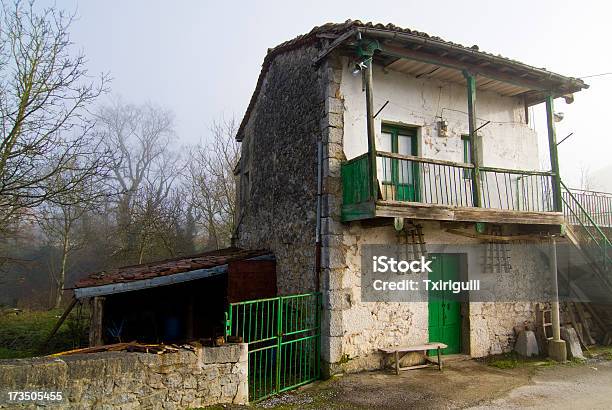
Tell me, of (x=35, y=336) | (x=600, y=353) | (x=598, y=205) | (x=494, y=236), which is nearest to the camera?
(x=494, y=236)

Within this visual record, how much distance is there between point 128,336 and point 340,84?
729 cm

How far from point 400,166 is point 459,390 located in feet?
13.6

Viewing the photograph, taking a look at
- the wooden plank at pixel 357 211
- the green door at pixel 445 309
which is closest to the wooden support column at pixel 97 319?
the wooden plank at pixel 357 211

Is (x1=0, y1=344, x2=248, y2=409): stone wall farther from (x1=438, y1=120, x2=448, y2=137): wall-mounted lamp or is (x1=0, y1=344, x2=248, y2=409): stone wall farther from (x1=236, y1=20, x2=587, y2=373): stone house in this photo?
(x1=438, y1=120, x2=448, y2=137): wall-mounted lamp

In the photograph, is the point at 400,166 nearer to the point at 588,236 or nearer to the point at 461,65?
the point at 461,65

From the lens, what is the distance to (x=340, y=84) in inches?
297

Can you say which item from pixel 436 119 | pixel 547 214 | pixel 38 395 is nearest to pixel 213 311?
pixel 38 395

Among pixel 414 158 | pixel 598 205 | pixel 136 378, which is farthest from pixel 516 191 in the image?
pixel 136 378

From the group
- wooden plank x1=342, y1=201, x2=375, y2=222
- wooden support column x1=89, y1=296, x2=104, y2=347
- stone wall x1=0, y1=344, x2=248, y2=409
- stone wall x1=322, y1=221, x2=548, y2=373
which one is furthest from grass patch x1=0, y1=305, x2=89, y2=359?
wooden plank x1=342, y1=201, x2=375, y2=222

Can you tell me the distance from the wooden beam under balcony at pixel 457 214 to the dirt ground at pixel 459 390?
2800mm

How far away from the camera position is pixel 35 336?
11.5m

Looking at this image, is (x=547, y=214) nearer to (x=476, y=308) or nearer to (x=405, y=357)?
(x=476, y=308)

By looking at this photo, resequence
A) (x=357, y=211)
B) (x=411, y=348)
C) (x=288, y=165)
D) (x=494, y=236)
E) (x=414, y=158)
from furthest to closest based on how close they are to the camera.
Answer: (x=288, y=165) → (x=494, y=236) → (x=411, y=348) → (x=357, y=211) → (x=414, y=158)

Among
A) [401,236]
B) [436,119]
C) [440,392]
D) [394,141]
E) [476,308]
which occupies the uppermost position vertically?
[436,119]
